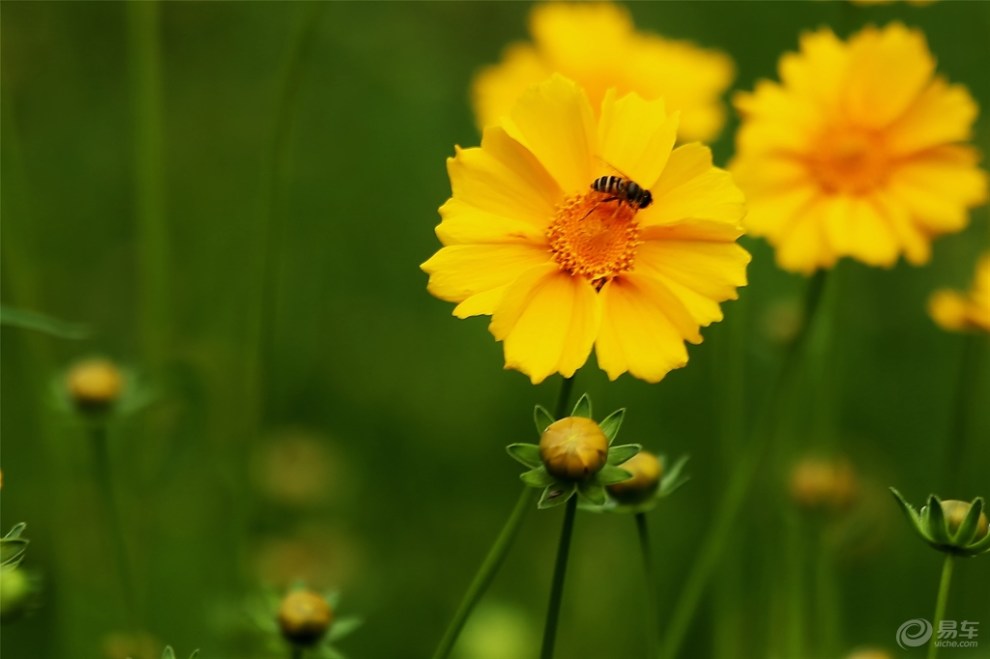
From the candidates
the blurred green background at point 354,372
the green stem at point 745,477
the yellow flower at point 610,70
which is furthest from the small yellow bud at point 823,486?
the yellow flower at point 610,70

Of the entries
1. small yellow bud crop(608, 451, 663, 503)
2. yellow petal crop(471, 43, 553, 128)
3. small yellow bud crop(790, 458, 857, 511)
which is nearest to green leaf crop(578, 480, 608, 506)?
small yellow bud crop(608, 451, 663, 503)

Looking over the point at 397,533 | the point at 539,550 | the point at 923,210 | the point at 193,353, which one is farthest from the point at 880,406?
the point at 193,353

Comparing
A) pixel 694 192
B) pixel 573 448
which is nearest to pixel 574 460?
pixel 573 448

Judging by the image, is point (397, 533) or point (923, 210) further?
point (397, 533)

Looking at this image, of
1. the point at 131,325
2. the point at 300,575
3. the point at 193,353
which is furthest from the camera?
the point at 131,325

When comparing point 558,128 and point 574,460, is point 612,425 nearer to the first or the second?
point 574,460

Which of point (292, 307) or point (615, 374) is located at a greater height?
point (292, 307)

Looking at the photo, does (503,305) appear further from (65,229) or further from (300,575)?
(65,229)

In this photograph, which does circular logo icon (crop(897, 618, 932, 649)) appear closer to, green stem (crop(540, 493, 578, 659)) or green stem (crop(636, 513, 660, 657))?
green stem (crop(636, 513, 660, 657))
